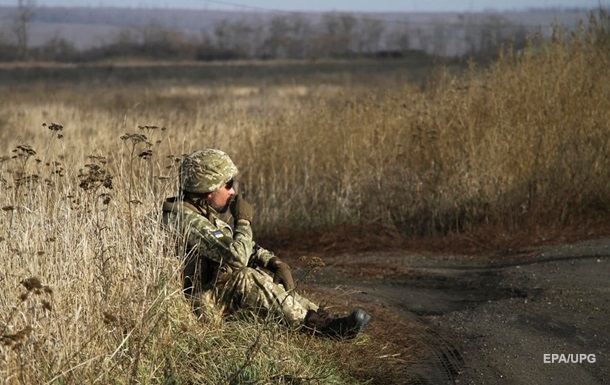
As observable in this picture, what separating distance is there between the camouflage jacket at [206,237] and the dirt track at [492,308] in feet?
3.93

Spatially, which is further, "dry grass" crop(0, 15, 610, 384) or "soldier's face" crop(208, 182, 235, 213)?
"soldier's face" crop(208, 182, 235, 213)

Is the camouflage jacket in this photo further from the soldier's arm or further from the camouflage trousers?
the camouflage trousers

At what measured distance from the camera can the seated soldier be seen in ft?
24.3

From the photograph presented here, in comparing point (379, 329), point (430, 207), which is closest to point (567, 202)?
point (430, 207)

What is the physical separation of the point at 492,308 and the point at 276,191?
510 cm

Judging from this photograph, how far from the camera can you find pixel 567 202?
42.7ft

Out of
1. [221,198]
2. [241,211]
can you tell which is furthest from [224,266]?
[221,198]

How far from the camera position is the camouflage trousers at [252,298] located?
741cm

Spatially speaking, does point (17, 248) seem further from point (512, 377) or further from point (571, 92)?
point (571, 92)

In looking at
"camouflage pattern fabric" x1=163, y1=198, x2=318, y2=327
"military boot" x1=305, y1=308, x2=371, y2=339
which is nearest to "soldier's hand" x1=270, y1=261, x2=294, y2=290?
"camouflage pattern fabric" x1=163, y1=198, x2=318, y2=327

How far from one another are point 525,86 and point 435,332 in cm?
714

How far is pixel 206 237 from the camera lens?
24.5 feet

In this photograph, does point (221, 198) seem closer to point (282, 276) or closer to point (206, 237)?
point (206, 237)

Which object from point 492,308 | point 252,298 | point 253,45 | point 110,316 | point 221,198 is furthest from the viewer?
point 253,45
